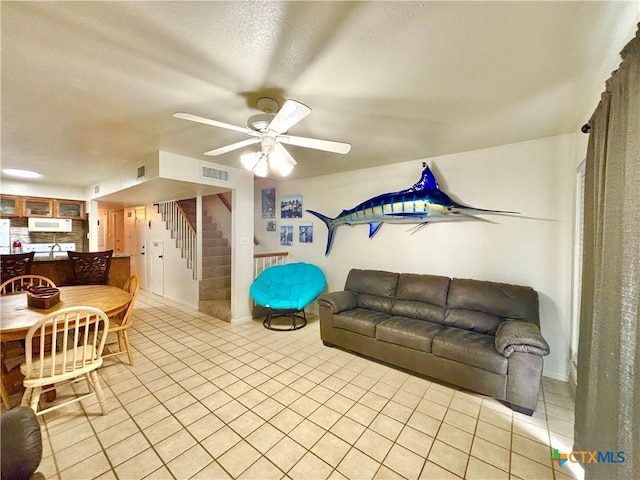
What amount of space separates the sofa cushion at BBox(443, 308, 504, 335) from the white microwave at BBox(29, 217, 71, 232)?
24.9ft

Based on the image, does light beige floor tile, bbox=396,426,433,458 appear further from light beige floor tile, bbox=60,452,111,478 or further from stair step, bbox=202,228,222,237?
stair step, bbox=202,228,222,237

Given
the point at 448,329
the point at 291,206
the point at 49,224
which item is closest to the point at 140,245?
the point at 49,224

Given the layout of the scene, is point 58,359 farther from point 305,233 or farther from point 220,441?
point 305,233

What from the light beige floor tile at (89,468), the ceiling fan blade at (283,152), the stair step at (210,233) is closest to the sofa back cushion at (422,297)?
the ceiling fan blade at (283,152)

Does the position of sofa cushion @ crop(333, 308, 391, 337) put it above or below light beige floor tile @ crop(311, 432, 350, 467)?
above

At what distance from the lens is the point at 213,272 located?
16.4 feet

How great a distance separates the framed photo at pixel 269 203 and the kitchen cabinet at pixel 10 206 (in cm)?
475

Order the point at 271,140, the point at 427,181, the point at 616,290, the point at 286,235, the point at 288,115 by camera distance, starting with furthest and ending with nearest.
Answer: the point at 286,235 → the point at 427,181 → the point at 271,140 → the point at 288,115 → the point at 616,290

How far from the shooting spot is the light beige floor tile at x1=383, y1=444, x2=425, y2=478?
1546 mm

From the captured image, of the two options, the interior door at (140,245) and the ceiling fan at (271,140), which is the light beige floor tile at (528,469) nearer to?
the ceiling fan at (271,140)

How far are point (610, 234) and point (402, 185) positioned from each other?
2570 millimetres

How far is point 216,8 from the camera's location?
116 centimetres

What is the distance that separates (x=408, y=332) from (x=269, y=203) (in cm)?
385

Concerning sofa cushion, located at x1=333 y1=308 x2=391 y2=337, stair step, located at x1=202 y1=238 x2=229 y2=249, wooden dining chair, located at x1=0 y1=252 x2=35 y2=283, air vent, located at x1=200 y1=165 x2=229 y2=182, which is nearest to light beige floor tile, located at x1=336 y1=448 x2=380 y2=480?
sofa cushion, located at x1=333 y1=308 x2=391 y2=337
